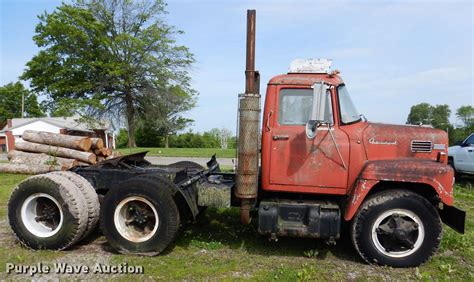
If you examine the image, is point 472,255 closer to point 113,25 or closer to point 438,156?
point 438,156

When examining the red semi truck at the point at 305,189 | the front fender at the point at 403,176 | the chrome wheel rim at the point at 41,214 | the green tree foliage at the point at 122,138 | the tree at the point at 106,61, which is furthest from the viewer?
the green tree foliage at the point at 122,138

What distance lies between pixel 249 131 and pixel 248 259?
5.58ft

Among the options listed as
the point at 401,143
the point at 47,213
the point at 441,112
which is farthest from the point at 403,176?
the point at 441,112

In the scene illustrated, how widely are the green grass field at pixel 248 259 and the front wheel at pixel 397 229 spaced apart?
165 mm

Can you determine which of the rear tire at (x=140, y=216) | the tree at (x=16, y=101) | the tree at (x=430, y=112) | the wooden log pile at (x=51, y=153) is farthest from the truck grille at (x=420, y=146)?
the tree at (x=430, y=112)

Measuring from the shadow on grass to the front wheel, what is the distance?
0.37 m

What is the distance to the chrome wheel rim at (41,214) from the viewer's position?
15.9 ft

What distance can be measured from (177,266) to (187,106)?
37.4 metres

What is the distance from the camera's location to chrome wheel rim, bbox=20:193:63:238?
4.83 metres

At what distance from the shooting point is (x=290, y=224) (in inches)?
177

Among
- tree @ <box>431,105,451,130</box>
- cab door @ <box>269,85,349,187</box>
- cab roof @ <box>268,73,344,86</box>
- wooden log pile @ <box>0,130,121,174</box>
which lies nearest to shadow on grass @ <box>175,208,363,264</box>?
cab door @ <box>269,85,349,187</box>

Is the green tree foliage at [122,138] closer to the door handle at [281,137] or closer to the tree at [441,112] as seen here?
the door handle at [281,137]

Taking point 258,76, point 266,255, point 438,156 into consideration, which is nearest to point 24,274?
point 266,255

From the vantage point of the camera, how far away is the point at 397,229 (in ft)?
14.1
